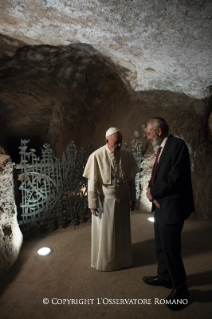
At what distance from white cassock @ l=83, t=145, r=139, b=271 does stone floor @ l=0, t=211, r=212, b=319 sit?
0.93 ft

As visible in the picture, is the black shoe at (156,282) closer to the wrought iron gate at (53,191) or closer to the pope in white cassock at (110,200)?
the pope in white cassock at (110,200)

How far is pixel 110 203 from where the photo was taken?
282cm

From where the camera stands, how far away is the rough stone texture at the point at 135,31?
116 inches

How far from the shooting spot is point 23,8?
3.08 metres

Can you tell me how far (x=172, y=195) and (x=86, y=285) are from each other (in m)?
1.72

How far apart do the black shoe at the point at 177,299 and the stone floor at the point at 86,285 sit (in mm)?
56

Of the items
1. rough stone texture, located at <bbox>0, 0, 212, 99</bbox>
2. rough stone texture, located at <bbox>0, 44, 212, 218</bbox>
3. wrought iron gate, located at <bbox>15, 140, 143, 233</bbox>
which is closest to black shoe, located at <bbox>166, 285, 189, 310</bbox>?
wrought iron gate, located at <bbox>15, 140, 143, 233</bbox>

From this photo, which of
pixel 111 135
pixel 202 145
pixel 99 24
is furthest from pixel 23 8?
pixel 202 145

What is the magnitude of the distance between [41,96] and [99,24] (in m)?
4.00

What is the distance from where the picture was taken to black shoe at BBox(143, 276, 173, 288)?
8.60 feet

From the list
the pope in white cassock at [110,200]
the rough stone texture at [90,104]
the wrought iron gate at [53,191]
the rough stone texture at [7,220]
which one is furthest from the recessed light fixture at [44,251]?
the rough stone texture at [90,104]

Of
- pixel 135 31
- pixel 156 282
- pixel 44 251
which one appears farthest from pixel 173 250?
pixel 135 31

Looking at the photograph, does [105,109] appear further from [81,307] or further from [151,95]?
[81,307]

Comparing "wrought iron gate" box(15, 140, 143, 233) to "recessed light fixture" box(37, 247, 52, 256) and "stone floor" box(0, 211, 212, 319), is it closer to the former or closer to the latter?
"stone floor" box(0, 211, 212, 319)
